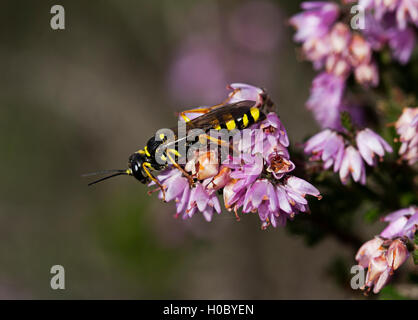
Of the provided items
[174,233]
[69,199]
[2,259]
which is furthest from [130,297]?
[69,199]

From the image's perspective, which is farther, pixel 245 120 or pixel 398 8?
pixel 398 8

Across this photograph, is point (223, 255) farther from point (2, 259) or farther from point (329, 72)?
point (329, 72)

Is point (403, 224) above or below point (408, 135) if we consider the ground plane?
below

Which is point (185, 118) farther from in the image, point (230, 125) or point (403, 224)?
point (403, 224)

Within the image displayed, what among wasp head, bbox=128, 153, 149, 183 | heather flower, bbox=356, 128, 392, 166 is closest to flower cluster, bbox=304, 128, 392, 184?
heather flower, bbox=356, 128, 392, 166

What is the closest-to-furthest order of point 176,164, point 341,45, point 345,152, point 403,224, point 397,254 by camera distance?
1. point 397,254
2. point 403,224
3. point 176,164
4. point 345,152
5. point 341,45

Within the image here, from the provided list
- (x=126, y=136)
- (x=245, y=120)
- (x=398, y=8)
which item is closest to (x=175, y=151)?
(x=245, y=120)

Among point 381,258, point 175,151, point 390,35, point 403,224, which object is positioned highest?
point 390,35

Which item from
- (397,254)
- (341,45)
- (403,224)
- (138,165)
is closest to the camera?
(397,254)
